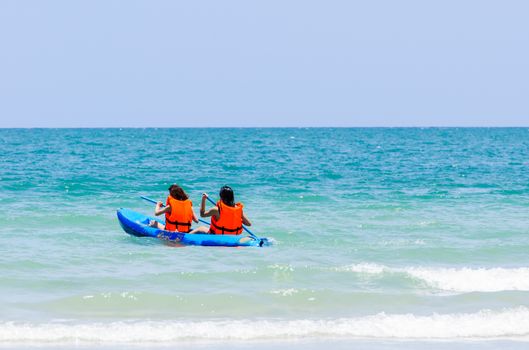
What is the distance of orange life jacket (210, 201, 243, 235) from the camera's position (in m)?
13.0

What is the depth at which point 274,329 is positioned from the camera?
8.18 m

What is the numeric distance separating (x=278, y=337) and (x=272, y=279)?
258 centimetres

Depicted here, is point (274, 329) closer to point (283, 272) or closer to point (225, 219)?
point (283, 272)

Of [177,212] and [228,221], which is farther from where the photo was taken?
[177,212]

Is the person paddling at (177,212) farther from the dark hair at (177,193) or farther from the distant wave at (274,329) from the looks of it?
the distant wave at (274,329)

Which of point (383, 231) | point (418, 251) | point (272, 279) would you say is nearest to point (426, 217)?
point (383, 231)

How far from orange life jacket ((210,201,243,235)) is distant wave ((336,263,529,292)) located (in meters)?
2.32

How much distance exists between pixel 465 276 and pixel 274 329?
356cm

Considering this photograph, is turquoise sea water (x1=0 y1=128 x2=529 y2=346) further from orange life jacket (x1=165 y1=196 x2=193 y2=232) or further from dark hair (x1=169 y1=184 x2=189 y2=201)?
dark hair (x1=169 y1=184 x2=189 y2=201)

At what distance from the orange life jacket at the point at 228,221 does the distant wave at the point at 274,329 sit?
175 inches

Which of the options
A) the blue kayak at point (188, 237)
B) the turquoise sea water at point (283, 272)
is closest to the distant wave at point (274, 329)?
the turquoise sea water at point (283, 272)

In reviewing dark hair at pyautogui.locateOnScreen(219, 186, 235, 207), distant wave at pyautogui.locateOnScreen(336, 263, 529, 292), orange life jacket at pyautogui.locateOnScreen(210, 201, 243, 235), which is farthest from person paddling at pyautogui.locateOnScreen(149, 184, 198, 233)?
distant wave at pyautogui.locateOnScreen(336, 263, 529, 292)

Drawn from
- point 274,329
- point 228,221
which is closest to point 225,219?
point 228,221

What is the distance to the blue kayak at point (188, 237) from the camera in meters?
12.7
